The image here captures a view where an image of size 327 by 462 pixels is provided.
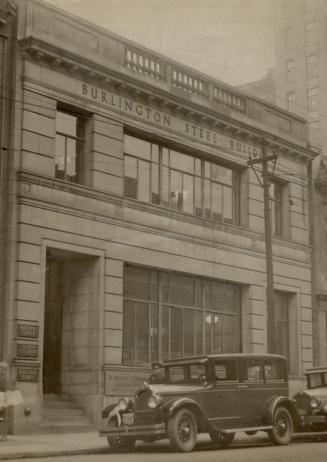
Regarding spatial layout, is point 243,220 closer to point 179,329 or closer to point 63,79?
point 179,329

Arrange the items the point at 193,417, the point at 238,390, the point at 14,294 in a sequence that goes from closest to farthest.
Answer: the point at 193,417
the point at 238,390
the point at 14,294

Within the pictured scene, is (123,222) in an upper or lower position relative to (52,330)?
upper

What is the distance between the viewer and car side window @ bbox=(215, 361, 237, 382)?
17062mm

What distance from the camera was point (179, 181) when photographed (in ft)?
85.0

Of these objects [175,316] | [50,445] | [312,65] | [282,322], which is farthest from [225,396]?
[312,65]

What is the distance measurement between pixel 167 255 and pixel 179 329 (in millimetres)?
2435

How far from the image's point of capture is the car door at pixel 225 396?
16.6 m

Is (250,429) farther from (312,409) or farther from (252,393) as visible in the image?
(312,409)

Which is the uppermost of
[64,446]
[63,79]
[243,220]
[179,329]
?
[63,79]

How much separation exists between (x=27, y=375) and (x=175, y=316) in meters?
6.40

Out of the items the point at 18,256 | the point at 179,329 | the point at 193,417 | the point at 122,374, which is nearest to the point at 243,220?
the point at 179,329

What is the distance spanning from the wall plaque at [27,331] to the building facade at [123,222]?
3 centimetres

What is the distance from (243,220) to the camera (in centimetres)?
2772

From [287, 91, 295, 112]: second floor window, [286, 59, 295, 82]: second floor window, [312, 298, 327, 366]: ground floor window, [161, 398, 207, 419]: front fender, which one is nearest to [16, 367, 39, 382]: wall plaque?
[161, 398, 207, 419]: front fender
